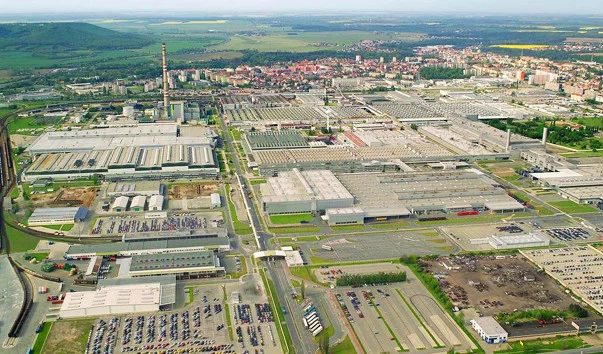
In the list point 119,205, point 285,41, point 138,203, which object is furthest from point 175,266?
point 285,41

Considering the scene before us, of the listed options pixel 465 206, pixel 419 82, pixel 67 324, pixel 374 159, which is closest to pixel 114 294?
pixel 67 324

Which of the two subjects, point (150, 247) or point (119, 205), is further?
point (119, 205)

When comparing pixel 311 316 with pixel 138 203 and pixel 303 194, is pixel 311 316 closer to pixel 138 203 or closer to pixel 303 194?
pixel 303 194

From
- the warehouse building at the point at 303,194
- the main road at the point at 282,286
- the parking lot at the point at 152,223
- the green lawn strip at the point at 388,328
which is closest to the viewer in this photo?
A: the green lawn strip at the point at 388,328

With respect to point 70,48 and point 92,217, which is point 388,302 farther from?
point 70,48

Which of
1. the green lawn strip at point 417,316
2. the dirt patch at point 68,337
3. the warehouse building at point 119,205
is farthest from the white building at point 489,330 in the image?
the warehouse building at point 119,205

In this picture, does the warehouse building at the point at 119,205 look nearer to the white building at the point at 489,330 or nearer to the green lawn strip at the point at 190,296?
the green lawn strip at the point at 190,296

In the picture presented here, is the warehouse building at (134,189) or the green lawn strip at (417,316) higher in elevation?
the warehouse building at (134,189)
